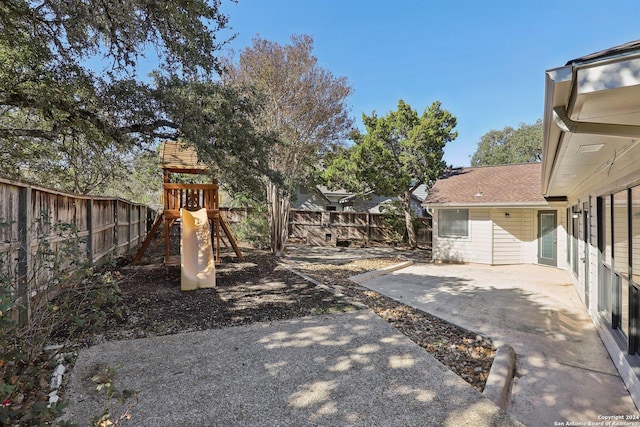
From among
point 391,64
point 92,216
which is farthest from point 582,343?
point 391,64

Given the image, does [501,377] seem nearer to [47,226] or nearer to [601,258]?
[601,258]

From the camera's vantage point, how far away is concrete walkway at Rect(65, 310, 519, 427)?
7.73ft

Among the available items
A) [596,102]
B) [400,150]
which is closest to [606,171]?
[596,102]

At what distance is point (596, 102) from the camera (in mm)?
1771

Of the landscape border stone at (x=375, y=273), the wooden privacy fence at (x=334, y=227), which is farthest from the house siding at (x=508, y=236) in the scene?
the wooden privacy fence at (x=334, y=227)

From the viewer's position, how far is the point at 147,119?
521cm

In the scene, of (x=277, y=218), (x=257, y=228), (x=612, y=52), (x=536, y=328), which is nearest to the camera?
(x=612, y=52)

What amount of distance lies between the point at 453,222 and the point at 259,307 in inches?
332

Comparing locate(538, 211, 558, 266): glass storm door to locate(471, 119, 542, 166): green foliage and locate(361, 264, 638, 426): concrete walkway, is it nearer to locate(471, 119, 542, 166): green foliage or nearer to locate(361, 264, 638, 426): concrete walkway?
locate(361, 264, 638, 426): concrete walkway

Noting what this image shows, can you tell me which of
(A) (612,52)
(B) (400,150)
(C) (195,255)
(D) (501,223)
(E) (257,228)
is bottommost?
(C) (195,255)

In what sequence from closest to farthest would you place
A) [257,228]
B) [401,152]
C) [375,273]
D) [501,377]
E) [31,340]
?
[31,340], [501,377], [375,273], [257,228], [401,152]

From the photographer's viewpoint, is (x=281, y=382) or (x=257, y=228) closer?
(x=281, y=382)

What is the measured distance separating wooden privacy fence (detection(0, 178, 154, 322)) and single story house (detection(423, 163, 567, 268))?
31.7ft

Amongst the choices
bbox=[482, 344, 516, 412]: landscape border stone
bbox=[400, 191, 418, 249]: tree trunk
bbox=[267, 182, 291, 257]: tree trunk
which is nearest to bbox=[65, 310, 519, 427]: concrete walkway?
bbox=[482, 344, 516, 412]: landscape border stone
